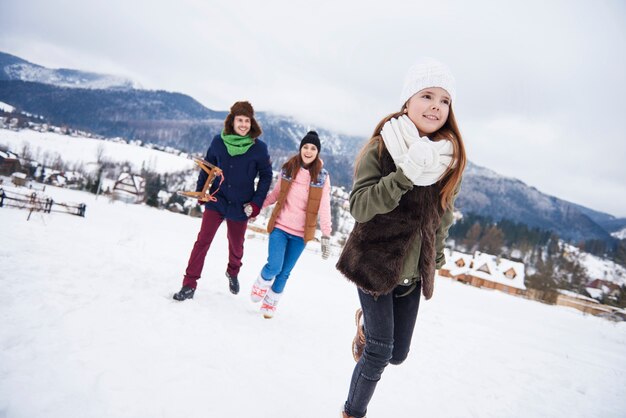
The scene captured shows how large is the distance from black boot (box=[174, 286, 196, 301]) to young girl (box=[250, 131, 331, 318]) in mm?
807

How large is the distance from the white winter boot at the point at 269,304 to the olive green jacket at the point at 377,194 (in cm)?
230

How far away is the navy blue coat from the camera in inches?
164

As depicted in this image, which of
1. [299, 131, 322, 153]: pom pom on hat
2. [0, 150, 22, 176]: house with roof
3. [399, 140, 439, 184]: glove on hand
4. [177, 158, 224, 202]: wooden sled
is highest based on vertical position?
[299, 131, 322, 153]: pom pom on hat

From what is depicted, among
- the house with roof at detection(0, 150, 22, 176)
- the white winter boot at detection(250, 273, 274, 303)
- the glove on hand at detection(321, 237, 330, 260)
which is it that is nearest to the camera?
the white winter boot at detection(250, 273, 274, 303)

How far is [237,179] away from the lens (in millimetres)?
4195

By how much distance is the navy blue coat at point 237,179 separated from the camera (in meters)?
4.17

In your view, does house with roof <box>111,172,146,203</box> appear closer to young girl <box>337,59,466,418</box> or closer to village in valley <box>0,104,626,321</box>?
village in valley <box>0,104,626,321</box>

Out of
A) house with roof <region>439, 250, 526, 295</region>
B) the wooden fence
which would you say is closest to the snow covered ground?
the wooden fence

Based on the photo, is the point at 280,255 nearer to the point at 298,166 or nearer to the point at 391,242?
the point at 298,166

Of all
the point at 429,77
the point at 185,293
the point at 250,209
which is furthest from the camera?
the point at 250,209

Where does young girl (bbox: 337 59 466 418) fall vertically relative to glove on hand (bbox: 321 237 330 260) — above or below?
above

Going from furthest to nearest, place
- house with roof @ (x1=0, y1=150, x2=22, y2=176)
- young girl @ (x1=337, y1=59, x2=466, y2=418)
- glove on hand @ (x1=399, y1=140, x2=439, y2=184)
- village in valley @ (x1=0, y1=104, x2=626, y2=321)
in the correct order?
house with roof @ (x1=0, y1=150, x2=22, y2=176) < village in valley @ (x1=0, y1=104, x2=626, y2=321) < young girl @ (x1=337, y1=59, x2=466, y2=418) < glove on hand @ (x1=399, y1=140, x2=439, y2=184)

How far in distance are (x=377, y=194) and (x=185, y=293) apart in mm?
3057

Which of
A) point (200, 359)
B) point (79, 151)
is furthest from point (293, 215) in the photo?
point (79, 151)
